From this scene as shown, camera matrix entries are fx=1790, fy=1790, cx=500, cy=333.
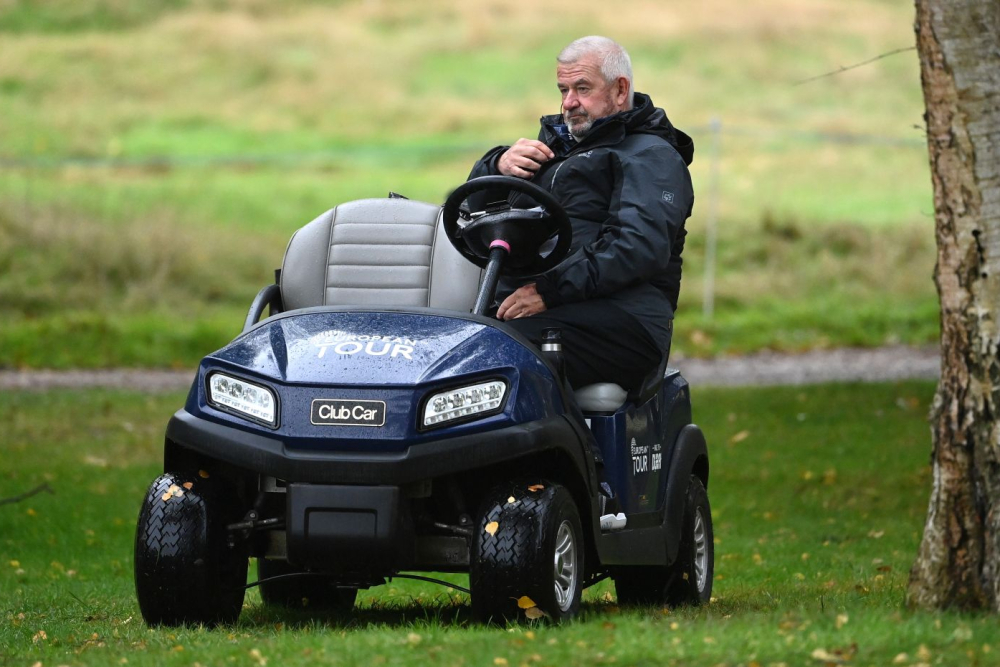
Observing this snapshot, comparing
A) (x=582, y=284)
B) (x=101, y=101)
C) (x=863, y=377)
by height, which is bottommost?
(x=863, y=377)

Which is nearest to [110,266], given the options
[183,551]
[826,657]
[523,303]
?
[523,303]

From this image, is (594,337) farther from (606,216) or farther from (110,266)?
(110,266)

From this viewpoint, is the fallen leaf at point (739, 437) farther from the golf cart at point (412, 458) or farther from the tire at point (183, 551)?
the tire at point (183, 551)

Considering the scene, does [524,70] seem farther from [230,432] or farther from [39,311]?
[230,432]

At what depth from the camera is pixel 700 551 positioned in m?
7.12

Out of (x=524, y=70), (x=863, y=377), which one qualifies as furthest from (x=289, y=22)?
(x=863, y=377)

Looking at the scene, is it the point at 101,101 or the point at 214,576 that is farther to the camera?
the point at 101,101

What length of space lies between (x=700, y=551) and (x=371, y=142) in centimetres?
2352

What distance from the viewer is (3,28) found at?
3878 cm

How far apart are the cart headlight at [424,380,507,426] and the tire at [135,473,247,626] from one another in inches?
32.6

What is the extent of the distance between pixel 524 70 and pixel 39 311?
62.9ft

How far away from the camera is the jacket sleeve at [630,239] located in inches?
236

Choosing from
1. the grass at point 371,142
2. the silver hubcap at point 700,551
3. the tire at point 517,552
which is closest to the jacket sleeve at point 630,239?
the tire at point 517,552

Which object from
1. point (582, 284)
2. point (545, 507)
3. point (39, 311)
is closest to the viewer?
point (545, 507)
